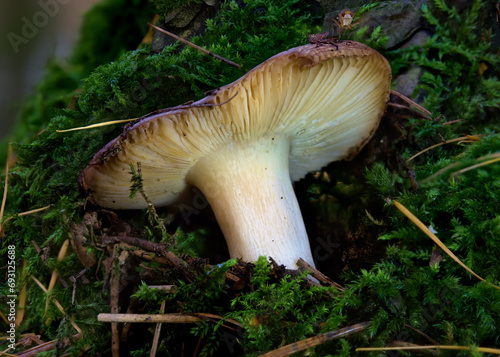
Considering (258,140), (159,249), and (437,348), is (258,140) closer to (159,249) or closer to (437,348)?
(159,249)

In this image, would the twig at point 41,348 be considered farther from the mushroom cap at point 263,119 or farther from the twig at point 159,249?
the mushroom cap at point 263,119

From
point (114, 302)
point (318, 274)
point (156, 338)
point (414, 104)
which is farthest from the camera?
point (414, 104)

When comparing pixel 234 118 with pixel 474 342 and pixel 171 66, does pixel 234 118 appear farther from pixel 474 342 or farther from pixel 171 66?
pixel 474 342

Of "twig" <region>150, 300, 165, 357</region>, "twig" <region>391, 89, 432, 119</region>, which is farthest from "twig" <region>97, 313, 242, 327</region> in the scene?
"twig" <region>391, 89, 432, 119</region>

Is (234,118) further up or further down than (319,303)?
further up

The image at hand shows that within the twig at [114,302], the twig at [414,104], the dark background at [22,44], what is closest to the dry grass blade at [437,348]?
the twig at [114,302]

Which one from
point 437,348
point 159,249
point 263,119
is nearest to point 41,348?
point 159,249

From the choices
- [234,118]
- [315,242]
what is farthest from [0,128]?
[315,242]
